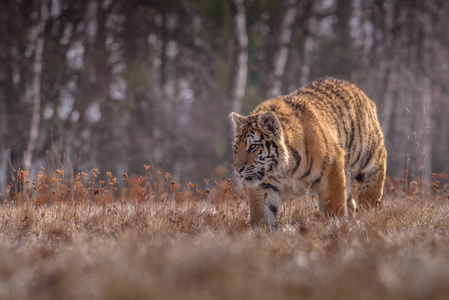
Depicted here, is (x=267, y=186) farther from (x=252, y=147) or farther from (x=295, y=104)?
(x=295, y=104)

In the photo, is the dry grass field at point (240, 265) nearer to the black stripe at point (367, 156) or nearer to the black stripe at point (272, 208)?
the black stripe at point (272, 208)

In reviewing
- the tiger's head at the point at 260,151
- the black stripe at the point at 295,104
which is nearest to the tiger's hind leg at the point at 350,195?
the black stripe at the point at 295,104

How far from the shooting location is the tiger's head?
4598 millimetres

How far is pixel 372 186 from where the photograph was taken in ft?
19.5

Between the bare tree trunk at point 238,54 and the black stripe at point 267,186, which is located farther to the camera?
the bare tree trunk at point 238,54

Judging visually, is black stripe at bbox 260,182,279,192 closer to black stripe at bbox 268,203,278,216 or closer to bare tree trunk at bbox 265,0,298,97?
black stripe at bbox 268,203,278,216

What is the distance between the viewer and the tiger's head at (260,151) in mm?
4598

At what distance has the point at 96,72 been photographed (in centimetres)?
1311

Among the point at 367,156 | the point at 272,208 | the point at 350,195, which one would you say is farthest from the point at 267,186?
the point at 367,156

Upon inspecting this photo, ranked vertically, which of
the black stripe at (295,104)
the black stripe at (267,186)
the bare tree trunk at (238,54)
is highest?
the bare tree trunk at (238,54)

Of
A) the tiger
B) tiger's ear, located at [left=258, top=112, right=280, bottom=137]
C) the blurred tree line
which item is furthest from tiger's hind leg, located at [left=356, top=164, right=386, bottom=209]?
the blurred tree line

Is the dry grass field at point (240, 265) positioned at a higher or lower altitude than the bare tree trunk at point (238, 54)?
lower

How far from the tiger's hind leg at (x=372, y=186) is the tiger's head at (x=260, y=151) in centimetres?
181

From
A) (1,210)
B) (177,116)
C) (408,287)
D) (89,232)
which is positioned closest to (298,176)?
(89,232)
